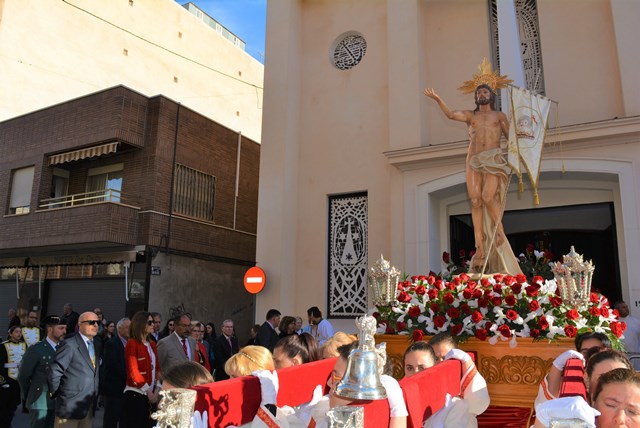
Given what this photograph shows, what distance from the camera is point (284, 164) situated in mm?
12836

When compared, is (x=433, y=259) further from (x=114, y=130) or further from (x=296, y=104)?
(x=114, y=130)

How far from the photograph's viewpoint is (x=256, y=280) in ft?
40.8

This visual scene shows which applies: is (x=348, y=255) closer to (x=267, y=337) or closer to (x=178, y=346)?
(x=267, y=337)

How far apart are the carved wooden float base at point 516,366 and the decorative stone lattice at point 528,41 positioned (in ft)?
25.7

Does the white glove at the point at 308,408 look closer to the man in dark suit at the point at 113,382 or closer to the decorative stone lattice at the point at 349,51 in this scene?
the man in dark suit at the point at 113,382

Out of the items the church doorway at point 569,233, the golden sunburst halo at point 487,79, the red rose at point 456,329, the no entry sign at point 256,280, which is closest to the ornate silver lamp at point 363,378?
the red rose at point 456,329

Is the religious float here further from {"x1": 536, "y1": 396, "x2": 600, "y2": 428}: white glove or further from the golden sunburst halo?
{"x1": 536, "y1": 396, "x2": 600, "y2": 428}: white glove

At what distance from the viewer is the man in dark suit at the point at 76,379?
217 inches

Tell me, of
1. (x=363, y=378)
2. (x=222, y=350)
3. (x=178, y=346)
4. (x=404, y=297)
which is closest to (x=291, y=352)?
(x=363, y=378)

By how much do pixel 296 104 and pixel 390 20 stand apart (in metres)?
2.96

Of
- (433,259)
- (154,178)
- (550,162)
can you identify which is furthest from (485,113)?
(154,178)

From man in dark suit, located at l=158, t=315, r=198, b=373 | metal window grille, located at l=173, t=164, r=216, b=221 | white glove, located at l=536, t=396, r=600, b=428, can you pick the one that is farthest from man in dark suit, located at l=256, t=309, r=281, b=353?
metal window grille, located at l=173, t=164, r=216, b=221

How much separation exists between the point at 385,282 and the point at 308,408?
262 cm

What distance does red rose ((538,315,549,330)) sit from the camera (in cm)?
498
